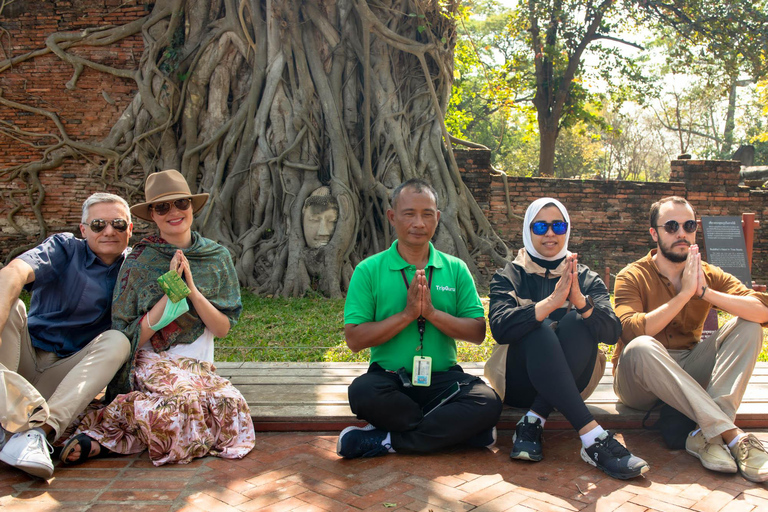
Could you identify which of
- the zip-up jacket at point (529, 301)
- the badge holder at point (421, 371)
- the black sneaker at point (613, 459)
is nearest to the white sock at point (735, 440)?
the black sneaker at point (613, 459)

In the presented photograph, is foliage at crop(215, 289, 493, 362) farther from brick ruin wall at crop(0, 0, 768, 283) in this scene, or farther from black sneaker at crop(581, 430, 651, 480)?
brick ruin wall at crop(0, 0, 768, 283)

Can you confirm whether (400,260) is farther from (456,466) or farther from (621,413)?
(621,413)

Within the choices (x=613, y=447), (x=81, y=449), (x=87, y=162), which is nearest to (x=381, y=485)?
(x=613, y=447)

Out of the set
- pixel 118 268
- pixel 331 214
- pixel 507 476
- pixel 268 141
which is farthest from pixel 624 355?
pixel 268 141

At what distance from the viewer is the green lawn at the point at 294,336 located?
16.9 ft

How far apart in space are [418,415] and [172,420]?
110 cm

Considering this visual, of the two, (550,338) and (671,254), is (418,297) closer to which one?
(550,338)

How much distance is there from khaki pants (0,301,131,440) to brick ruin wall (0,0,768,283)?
7.59m

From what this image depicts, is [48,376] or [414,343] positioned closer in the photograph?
[48,376]

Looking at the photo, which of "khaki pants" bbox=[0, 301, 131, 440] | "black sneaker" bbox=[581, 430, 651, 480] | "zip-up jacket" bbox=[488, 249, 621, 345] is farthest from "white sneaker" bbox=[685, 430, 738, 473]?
"khaki pants" bbox=[0, 301, 131, 440]

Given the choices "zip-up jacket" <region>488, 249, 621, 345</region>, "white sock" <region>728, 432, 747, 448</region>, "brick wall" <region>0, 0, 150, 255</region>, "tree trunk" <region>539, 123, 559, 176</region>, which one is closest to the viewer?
"white sock" <region>728, 432, 747, 448</region>

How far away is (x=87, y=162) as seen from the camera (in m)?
10.3

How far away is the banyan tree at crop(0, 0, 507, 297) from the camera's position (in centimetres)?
860

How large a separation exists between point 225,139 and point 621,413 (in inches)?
279
